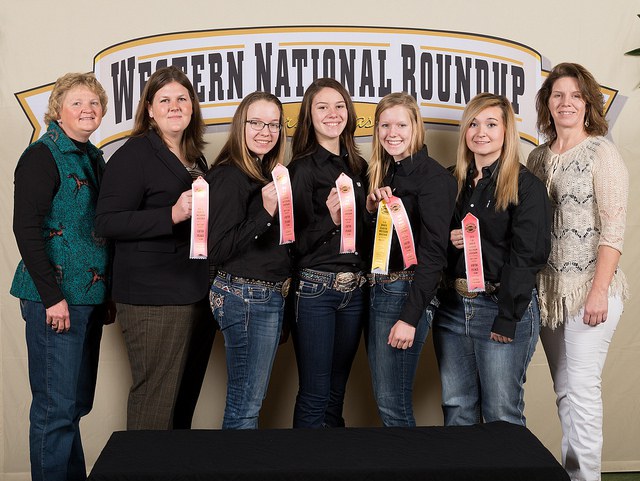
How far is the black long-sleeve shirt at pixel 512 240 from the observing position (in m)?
2.21

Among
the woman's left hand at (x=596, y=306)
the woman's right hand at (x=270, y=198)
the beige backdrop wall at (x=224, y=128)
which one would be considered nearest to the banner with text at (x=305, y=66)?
the beige backdrop wall at (x=224, y=128)

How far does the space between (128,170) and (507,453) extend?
4.44ft

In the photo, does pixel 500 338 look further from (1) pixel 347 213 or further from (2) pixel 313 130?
(2) pixel 313 130

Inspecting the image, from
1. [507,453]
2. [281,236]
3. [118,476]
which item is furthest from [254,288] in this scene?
[507,453]

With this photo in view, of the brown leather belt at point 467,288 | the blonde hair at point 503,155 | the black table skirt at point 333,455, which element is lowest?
the black table skirt at point 333,455

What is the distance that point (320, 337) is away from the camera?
2352 millimetres

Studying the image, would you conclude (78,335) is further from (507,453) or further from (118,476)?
(507,453)

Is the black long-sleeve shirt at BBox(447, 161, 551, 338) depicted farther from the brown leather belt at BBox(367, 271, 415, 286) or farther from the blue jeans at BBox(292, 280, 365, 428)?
the blue jeans at BBox(292, 280, 365, 428)

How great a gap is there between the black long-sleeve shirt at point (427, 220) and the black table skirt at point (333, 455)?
40cm

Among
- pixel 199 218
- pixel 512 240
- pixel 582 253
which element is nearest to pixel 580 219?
pixel 582 253

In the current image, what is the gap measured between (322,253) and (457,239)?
42cm

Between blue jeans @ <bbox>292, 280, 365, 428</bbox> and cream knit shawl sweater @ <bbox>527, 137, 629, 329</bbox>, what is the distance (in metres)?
0.62

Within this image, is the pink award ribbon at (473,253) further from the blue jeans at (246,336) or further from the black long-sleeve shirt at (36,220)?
the black long-sleeve shirt at (36,220)

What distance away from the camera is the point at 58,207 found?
7.49 ft
